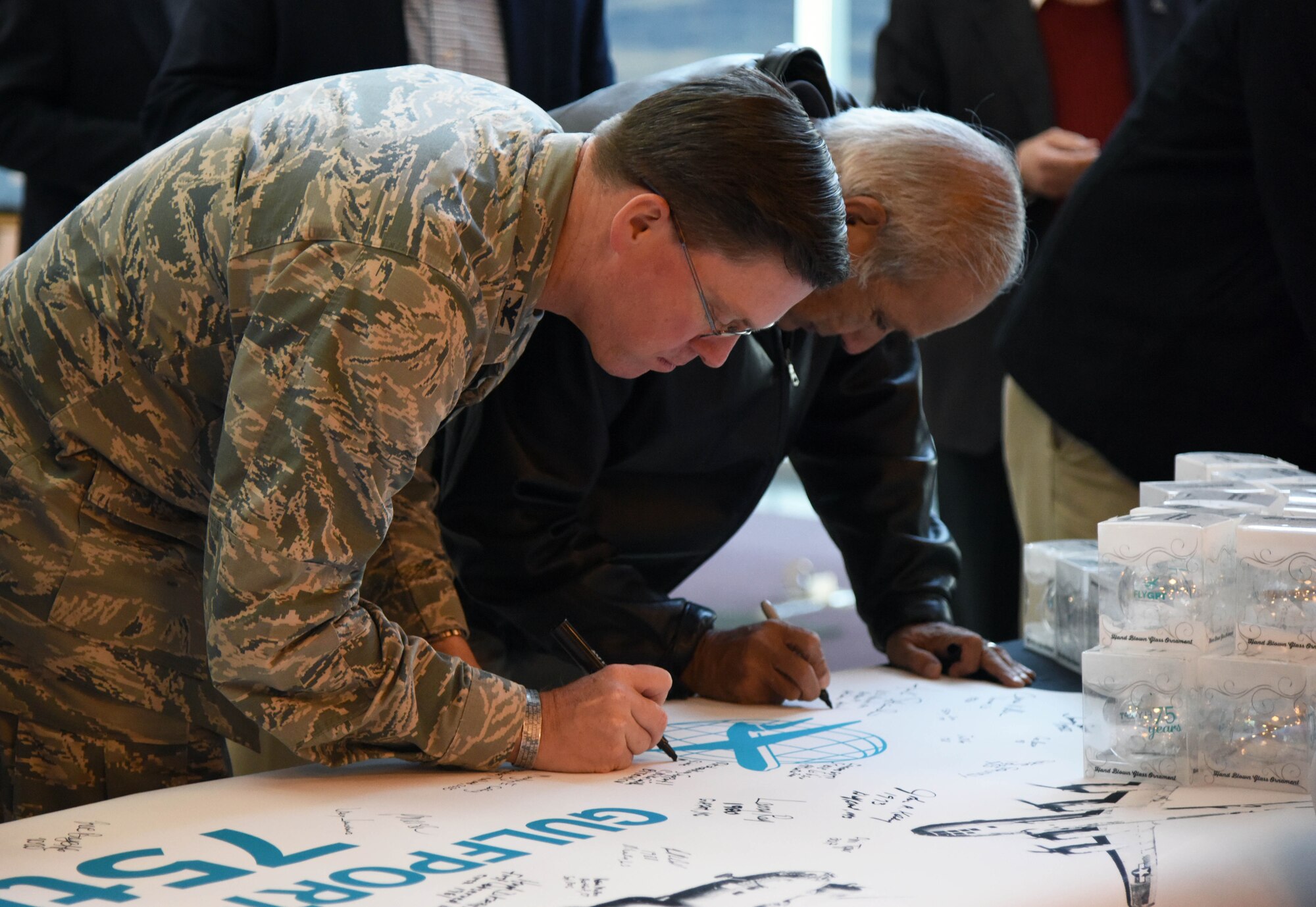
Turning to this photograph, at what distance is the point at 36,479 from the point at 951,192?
→ 40.1 inches

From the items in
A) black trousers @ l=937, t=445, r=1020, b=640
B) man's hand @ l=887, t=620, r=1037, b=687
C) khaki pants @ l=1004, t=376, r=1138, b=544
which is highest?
khaki pants @ l=1004, t=376, r=1138, b=544

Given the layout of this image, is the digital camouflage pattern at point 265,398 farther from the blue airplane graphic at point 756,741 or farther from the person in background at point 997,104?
the person in background at point 997,104

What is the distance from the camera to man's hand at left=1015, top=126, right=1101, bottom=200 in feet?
8.13

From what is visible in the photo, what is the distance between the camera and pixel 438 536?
1492mm

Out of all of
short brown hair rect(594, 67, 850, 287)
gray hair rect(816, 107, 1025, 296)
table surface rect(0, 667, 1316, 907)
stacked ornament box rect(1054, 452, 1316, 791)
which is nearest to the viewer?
table surface rect(0, 667, 1316, 907)

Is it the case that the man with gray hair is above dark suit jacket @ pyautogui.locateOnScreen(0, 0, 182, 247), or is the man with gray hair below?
below

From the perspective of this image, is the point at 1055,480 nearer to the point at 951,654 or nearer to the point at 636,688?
the point at 951,654

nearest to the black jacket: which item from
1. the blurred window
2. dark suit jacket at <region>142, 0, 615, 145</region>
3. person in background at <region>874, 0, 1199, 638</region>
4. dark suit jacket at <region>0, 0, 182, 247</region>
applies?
dark suit jacket at <region>142, 0, 615, 145</region>

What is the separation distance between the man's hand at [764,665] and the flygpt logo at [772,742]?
0.18 feet

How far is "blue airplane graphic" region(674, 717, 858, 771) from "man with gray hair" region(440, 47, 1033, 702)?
7 cm

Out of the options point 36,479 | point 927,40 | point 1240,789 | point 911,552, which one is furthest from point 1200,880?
point 927,40

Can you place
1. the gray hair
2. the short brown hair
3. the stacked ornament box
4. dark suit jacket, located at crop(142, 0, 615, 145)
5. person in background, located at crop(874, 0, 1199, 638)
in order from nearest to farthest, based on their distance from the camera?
1. the short brown hair
2. the stacked ornament box
3. the gray hair
4. dark suit jacket, located at crop(142, 0, 615, 145)
5. person in background, located at crop(874, 0, 1199, 638)

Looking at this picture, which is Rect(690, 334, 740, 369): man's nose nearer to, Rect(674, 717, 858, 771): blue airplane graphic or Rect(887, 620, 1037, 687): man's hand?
Rect(674, 717, 858, 771): blue airplane graphic

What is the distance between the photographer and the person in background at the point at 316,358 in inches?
42.7
